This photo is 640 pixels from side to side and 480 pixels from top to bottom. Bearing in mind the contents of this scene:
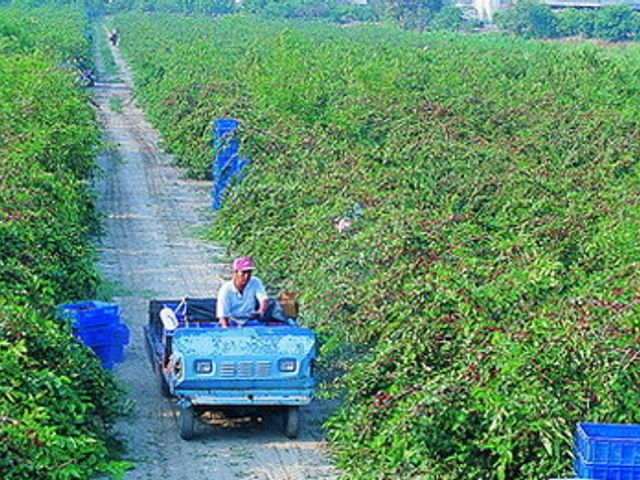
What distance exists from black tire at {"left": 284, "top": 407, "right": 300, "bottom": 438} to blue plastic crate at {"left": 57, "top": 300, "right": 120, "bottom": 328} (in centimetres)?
239

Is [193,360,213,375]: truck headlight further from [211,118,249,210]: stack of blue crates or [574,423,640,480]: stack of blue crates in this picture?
[211,118,249,210]: stack of blue crates

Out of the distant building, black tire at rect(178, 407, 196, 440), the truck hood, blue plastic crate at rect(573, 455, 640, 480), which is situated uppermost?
blue plastic crate at rect(573, 455, 640, 480)

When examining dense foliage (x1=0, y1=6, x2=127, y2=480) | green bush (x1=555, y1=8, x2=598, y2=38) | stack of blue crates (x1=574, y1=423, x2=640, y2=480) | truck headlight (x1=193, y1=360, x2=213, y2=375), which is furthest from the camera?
green bush (x1=555, y1=8, x2=598, y2=38)

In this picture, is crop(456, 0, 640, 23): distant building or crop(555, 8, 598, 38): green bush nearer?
crop(555, 8, 598, 38): green bush

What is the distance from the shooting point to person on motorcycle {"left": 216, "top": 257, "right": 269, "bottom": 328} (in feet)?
42.7

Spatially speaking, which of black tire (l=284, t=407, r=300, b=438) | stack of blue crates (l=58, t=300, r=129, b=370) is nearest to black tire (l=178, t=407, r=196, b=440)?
black tire (l=284, t=407, r=300, b=438)

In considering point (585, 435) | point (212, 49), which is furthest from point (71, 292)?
point (212, 49)

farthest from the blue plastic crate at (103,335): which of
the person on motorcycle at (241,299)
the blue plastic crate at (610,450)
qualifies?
the blue plastic crate at (610,450)

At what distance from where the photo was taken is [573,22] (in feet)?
291

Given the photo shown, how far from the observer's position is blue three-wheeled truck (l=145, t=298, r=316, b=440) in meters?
12.1

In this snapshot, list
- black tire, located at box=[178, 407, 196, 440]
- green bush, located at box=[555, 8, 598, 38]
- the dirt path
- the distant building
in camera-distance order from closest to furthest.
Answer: the dirt path < black tire, located at box=[178, 407, 196, 440] < green bush, located at box=[555, 8, 598, 38] < the distant building

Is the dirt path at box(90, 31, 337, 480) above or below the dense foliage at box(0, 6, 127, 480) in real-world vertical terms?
below

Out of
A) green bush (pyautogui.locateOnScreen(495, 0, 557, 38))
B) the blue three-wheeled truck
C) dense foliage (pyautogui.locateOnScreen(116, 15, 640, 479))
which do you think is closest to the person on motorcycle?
the blue three-wheeled truck

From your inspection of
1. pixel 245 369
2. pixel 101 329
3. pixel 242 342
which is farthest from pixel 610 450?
pixel 101 329
